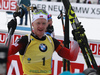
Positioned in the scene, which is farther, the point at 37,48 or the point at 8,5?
the point at 8,5

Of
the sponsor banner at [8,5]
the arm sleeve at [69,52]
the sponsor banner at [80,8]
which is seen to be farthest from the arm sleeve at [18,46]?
the sponsor banner at [80,8]

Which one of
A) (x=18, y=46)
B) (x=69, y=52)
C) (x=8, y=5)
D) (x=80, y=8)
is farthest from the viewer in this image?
(x=80, y=8)

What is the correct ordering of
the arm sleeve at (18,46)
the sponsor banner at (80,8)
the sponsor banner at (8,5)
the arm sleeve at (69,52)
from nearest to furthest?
1. the arm sleeve at (18,46)
2. the arm sleeve at (69,52)
3. the sponsor banner at (8,5)
4. the sponsor banner at (80,8)

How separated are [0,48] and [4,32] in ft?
11.1

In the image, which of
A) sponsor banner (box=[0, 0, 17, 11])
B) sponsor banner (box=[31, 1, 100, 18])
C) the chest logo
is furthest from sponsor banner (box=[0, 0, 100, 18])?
the chest logo

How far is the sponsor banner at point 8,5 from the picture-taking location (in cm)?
1127

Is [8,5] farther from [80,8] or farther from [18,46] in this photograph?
[18,46]

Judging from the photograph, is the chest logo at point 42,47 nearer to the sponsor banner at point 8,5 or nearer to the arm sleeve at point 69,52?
the arm sleeve at point 69,52

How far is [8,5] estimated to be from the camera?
37.7 feet

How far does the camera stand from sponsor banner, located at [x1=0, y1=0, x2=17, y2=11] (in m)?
11.3

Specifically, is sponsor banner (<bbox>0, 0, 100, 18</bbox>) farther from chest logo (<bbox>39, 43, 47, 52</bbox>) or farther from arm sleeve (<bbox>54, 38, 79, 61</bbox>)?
chest logo (<bbox>39, 43, 47, 52</bbox>)

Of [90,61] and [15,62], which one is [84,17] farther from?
[90,61]

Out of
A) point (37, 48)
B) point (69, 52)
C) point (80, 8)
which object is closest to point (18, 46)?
point (37, 48)

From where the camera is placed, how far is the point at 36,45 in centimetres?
207
